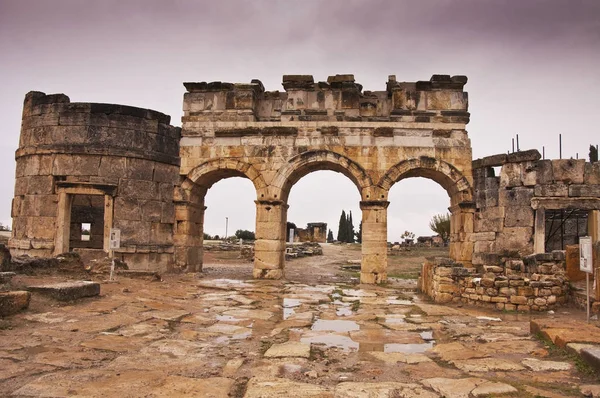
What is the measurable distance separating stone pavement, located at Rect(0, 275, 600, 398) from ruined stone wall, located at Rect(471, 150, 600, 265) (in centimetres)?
520

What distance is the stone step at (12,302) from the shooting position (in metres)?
6.05

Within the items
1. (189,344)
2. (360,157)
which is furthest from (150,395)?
(360,157)

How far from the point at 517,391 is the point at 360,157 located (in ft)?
34.4

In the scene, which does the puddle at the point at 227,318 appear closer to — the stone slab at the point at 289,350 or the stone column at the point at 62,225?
the stone slab at the point at 289,350

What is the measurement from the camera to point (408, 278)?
15531 millimetres

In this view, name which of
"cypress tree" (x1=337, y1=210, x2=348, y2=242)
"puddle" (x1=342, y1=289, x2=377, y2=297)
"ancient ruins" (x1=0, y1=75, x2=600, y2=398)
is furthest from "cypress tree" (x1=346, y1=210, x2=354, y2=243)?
"puddle" (x1=342, y1=289, x2=377, y2=297)

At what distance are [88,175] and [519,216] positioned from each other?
11.7 metres

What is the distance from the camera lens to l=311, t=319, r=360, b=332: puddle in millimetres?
6675

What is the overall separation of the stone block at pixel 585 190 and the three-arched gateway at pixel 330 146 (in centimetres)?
251

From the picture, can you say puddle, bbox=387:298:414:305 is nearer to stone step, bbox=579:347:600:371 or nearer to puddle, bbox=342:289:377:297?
puddle, bbox=342:289:377:297

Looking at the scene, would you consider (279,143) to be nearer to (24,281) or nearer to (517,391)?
(24,281)

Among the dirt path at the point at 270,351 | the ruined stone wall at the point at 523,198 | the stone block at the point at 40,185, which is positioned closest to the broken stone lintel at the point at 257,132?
the stone block at the point at 40,185

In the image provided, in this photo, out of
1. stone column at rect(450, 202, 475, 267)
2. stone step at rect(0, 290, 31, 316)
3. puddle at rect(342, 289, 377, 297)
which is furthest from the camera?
stone column at rect(450, 202, 475, 267)

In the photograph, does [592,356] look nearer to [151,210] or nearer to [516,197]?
[516,197]
